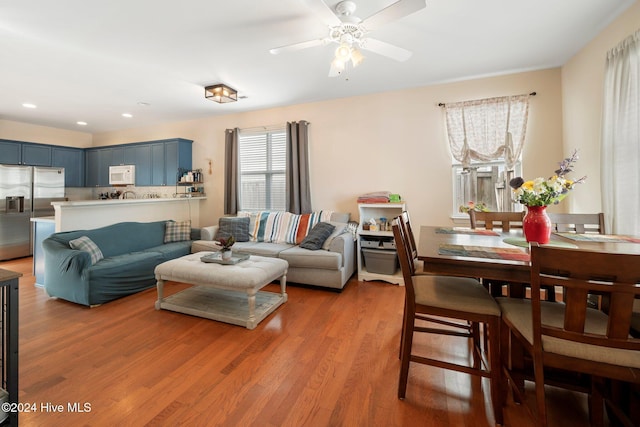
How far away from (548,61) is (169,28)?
3984 millimetres

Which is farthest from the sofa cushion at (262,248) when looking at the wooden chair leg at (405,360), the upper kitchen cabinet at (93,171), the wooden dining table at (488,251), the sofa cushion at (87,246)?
the upper kitchen cabinet at (93,171)

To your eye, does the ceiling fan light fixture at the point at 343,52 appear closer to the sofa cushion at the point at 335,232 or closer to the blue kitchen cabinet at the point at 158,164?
the sofa cushion at the point at 335,232

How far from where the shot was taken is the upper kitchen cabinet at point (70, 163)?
5398 mm

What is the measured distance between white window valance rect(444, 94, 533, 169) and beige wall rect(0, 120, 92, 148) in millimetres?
7573

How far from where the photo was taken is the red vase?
159cm

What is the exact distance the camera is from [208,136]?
495cm

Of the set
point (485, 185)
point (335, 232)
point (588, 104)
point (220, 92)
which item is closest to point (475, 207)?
point (485, 185)

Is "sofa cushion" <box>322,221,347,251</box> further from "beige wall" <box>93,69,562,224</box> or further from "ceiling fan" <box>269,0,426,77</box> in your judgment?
"ceiling fan" <box>269,0,426,77</box>

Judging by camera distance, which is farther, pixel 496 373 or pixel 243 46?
pixel 243 46

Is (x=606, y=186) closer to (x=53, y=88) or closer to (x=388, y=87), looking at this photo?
(x=388, y=87)

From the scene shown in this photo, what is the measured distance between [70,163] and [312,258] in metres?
6.09

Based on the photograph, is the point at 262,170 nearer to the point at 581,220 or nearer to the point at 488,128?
the point at 488,128

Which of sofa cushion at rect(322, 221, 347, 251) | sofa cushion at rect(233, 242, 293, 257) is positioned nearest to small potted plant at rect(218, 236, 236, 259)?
sofa cushion at rect(233, 242, 293, 257)

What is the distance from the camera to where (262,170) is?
15.1 ft
